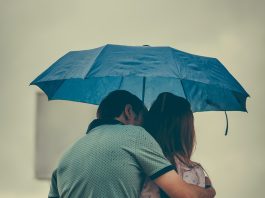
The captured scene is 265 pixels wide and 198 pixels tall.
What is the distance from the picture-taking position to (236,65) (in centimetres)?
551

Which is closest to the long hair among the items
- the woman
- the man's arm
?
the woman

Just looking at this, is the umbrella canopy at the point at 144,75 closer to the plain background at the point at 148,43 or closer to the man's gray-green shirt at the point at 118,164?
Result: the man's gray-green shirt at the point at 118,164

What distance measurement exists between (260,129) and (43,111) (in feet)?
6.03

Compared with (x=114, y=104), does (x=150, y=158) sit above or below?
below

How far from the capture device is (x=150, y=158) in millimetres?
2564

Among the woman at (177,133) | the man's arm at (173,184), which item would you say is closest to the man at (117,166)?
the man's arm at (173,184)

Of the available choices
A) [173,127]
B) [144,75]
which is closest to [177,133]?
[173,127]

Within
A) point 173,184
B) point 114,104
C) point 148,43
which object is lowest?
point 148,43

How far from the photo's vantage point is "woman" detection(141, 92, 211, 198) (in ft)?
9.14

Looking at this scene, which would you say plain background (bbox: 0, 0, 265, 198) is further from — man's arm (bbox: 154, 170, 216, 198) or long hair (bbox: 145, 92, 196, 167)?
man's arm (bbox: 154, 170, 216, 198)

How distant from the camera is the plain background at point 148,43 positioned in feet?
17.9

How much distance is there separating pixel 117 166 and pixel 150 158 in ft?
0.44

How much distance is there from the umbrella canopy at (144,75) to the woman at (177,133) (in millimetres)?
135

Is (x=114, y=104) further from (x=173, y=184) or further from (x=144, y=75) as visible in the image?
(x=173, y=184)
